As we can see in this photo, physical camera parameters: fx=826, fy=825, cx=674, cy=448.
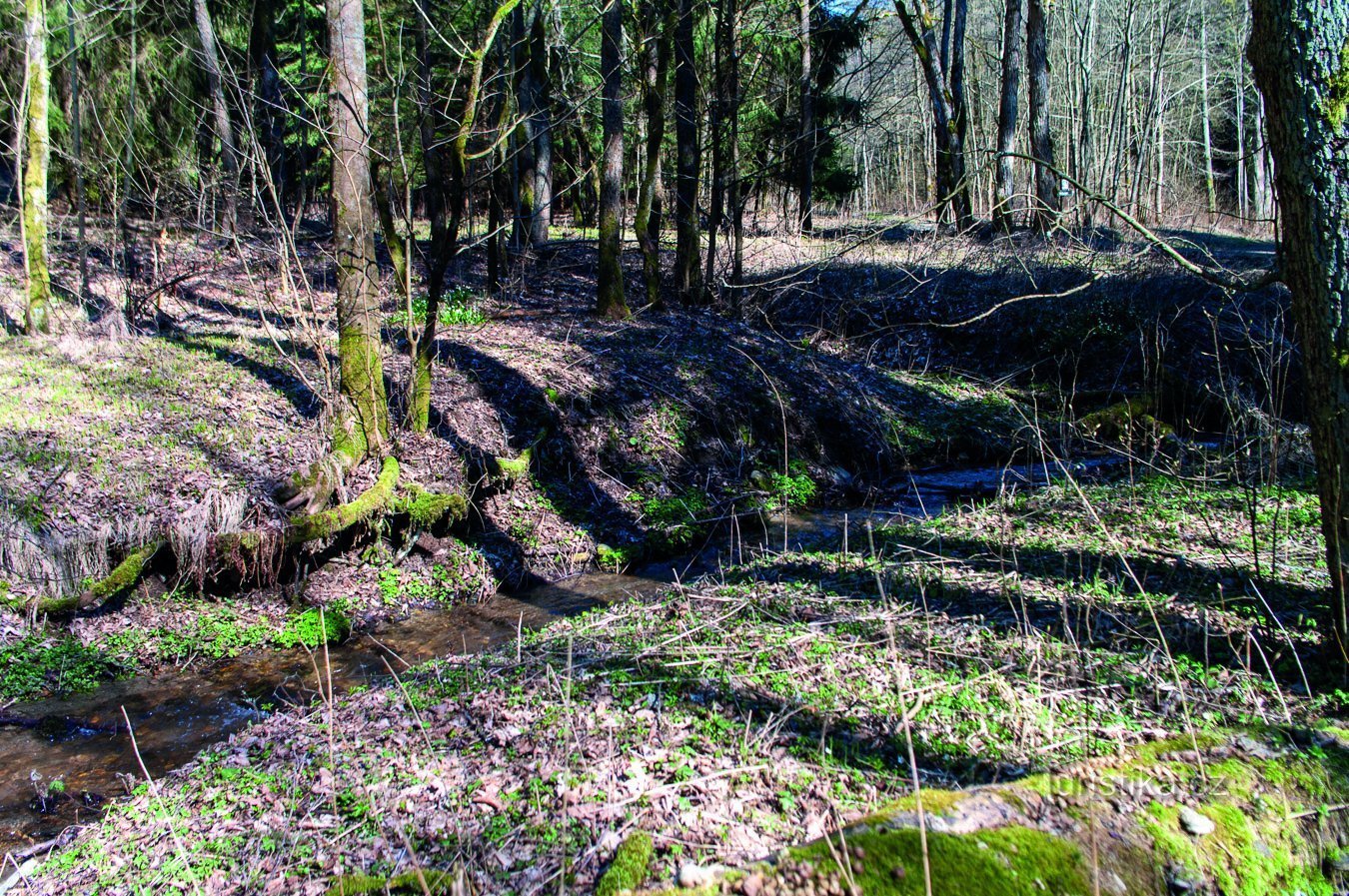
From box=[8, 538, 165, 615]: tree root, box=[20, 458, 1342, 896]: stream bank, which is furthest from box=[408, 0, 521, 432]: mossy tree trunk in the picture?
box=[20, 458, 1342, 896]: stream bank

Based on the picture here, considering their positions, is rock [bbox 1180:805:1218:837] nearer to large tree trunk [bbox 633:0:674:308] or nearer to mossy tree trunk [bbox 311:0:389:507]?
mossy tree trunk [bbox 311:0:389:507]

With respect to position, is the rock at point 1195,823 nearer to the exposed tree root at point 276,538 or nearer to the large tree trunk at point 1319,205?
the large tree trunk at point 1319,205

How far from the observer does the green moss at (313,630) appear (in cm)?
659

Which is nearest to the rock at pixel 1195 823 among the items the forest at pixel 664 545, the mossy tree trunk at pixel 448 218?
the forest at pixel 664 545

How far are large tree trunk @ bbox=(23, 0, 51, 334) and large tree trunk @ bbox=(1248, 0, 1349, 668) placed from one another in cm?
1192

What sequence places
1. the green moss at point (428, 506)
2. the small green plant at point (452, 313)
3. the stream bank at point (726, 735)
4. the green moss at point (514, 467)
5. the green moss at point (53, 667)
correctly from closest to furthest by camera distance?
1. the stream bank at point (726, 735)
2. the green moss at point (53, 667)
3. the green moss at point (428, 506)
4. the green moss at point (514, 467)
5. the small green plant at point (452, 313)

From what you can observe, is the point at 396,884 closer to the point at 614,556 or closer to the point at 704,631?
the point at 704,631

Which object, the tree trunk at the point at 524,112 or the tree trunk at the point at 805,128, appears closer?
the tree trunk at the point at 805,128

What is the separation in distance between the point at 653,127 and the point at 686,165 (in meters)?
1.70

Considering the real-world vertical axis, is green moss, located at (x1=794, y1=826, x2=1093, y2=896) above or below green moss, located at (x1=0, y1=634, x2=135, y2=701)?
above

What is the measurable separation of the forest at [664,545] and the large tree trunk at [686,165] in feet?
0.35

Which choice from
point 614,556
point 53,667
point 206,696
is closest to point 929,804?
point 206,696

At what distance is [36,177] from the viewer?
9938 mm

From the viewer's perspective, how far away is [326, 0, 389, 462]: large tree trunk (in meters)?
7.32
